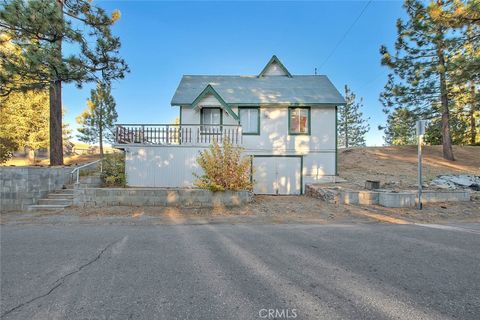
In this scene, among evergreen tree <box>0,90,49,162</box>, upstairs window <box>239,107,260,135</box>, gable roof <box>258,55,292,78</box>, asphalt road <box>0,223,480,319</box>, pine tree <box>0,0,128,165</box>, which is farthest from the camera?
evergreen tree <box>0,90,49,162</box>

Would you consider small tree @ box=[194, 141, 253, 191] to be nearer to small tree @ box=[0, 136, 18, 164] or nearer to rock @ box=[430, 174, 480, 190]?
rock @ box=[430, 174, 480, 190]

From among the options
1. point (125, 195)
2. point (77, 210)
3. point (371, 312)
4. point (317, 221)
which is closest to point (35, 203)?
point (77, 210)

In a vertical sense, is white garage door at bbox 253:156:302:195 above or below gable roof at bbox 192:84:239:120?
below

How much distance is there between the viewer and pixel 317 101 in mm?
13250

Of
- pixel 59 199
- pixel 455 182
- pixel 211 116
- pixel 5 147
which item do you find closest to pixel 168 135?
pixel 211 116

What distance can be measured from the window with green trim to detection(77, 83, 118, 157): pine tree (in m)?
18.6

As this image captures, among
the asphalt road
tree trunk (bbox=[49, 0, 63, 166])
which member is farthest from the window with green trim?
tree trunk (bbox=[49, 0, 63, 166])

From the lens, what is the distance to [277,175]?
13.1 m

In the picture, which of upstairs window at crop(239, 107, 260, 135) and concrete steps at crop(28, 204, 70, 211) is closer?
concrete steps at crop(28, 204, 70, 211)

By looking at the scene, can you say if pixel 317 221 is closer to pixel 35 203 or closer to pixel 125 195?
pixel 125 195

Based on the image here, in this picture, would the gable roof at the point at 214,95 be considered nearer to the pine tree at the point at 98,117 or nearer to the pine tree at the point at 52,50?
the pine tree at the point at 52,50

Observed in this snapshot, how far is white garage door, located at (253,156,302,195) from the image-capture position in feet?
42.8

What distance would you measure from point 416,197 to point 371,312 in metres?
8.37

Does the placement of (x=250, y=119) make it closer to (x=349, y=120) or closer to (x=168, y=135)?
(x=168, y=135)
